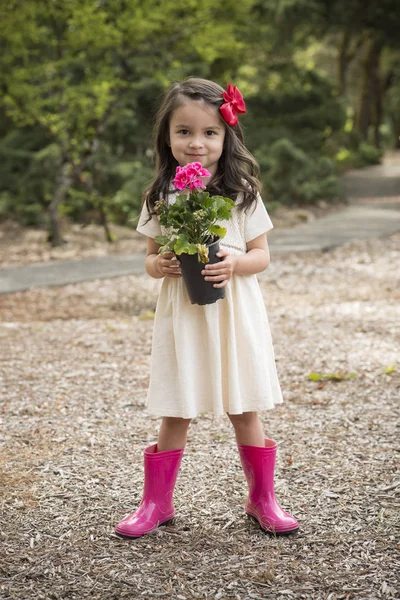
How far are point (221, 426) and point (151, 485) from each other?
107 centimetres

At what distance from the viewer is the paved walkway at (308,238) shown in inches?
304

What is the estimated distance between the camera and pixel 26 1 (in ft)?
30.6

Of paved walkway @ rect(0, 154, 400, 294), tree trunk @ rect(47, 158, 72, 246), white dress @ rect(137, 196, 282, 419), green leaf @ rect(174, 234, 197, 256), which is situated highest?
green leaf @ rect(174, 234, 197, 256)

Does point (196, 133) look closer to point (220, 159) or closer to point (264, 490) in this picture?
point (220, 159)

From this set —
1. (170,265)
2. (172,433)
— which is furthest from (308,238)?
(170,265)

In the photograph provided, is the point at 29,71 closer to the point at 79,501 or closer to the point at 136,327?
the point at 136,327

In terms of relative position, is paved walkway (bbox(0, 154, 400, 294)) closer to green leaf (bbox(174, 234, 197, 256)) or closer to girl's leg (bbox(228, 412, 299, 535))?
girl's leg (bbox(228, 412, 299, 535))

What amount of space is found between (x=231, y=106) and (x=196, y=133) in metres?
0.14

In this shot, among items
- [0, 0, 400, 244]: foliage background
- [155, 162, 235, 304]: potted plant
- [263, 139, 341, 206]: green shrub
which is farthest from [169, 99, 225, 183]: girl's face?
[263, 139, 341, 206]: green shrub

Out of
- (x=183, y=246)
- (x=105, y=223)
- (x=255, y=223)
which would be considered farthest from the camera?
(x=105, y=223)

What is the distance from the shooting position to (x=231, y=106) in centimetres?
249

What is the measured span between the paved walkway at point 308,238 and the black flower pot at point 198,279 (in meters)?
4.97

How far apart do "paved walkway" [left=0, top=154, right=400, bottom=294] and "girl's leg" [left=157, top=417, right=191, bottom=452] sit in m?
4.73

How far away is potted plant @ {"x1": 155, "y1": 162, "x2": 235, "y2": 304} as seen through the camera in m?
2.34
